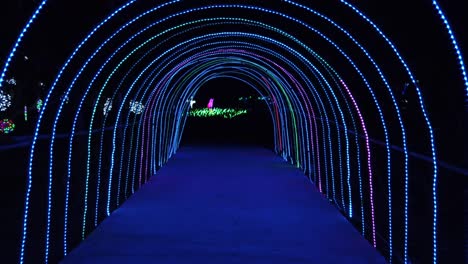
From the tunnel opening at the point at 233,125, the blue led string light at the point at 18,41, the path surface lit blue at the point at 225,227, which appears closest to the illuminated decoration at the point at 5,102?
the tunnel opening at the point at 233,125

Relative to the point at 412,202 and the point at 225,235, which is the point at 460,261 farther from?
the point at 412,202

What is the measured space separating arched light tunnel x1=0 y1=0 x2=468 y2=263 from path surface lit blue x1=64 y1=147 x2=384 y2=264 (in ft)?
0.93

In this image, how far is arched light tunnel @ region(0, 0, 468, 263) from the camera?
6941mm

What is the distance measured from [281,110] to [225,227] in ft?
46.8

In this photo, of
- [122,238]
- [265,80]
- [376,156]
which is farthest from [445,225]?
[265,80]

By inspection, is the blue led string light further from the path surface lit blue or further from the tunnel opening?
the tunnel opening

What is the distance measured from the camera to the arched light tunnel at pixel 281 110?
6.94m

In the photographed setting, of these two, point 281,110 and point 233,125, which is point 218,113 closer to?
point 233,125

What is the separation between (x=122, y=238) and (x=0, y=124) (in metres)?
16.2

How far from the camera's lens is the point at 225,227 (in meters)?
9.14

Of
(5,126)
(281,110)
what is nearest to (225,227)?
(281,110)

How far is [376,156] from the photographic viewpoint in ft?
61.1

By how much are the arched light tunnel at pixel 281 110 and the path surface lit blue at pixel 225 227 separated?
0.28 m

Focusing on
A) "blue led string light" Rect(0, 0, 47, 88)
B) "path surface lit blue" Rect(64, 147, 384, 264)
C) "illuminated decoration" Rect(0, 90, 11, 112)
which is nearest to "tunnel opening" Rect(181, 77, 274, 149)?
"illuminated decoration" Rect(0, 90, 11, 112)
